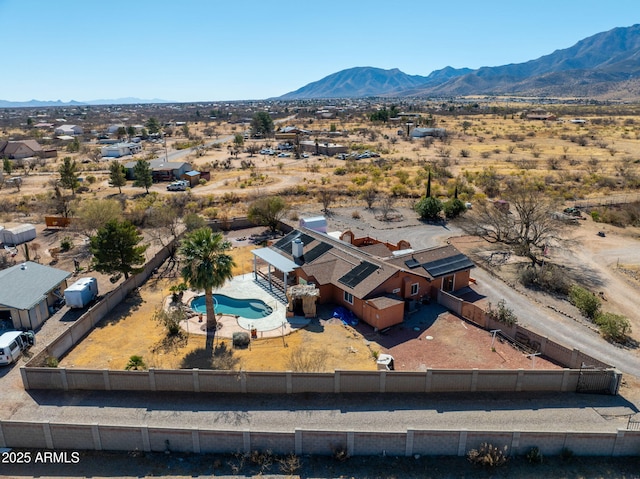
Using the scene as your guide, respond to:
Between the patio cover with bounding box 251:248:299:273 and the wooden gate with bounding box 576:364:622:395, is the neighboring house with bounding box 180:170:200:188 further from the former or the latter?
the wooden gate with bounding box 576:364:622:395

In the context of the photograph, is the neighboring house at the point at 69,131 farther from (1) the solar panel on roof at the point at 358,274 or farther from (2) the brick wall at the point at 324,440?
(2) the brick wall at the point at 324,440

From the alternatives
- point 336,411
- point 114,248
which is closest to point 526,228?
point 336,411

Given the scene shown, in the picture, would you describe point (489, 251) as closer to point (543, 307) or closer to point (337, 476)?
point (543, 307)

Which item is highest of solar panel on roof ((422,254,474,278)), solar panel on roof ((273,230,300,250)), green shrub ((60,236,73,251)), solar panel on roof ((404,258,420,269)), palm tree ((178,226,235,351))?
palm tree ((178,226,235,351))

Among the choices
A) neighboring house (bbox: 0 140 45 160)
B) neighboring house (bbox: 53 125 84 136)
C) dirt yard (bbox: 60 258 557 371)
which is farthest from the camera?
neighboring house (bbox: 53 125 84 136)

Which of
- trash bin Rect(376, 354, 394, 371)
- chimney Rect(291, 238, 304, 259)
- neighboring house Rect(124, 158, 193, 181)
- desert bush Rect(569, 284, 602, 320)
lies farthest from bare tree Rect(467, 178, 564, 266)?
neighboring house Rect(124, 158, 193, 181)

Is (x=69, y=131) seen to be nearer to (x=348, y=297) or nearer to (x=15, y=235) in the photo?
(x=15, y=235)
